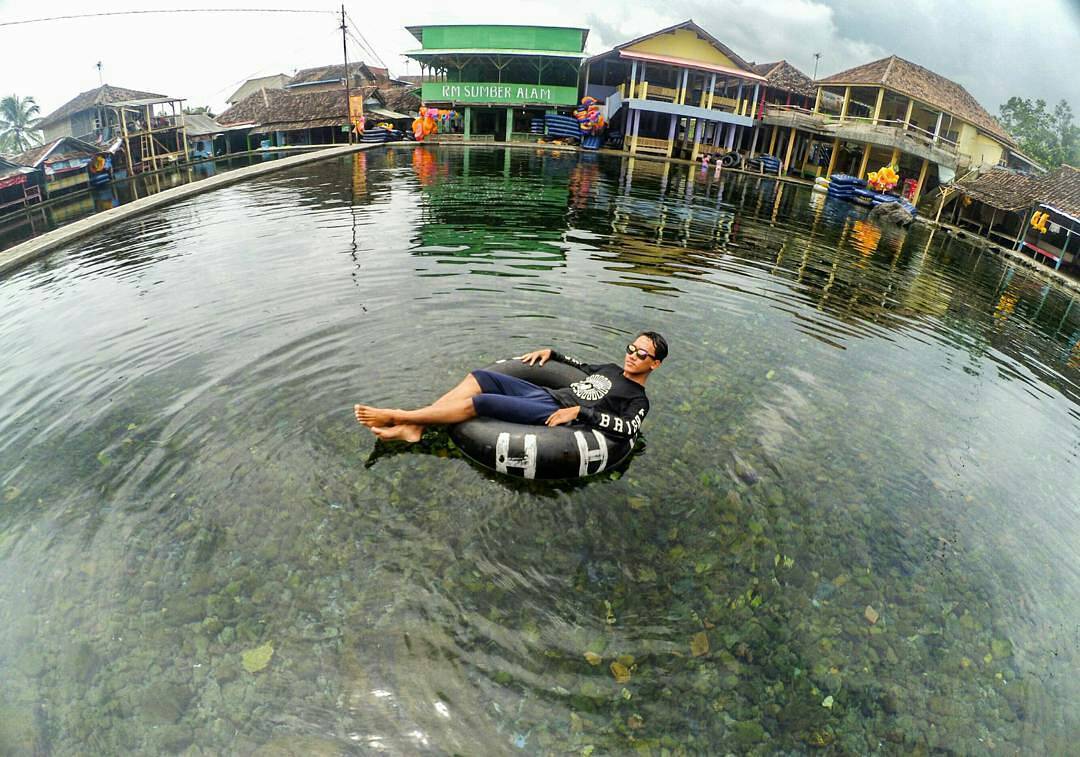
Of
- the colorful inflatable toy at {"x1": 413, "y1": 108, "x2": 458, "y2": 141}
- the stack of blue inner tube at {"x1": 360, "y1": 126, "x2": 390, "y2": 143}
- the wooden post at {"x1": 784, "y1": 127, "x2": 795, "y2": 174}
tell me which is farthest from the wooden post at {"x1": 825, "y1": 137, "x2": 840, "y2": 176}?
the stack of blue inner tube at {"x1": 360, "y1": 126, "x2": 390, "y2": 143}

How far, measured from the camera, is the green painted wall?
4150cm

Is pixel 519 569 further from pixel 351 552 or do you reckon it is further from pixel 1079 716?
Answer: pixel 1079 716

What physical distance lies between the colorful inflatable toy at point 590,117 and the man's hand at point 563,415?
4113cm

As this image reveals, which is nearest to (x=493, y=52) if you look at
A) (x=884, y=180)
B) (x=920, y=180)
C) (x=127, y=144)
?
(x=127, y=144)

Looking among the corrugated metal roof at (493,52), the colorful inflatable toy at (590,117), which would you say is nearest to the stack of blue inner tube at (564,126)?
the colorful inflatable toy at (590,117)

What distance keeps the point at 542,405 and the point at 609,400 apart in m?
0.70

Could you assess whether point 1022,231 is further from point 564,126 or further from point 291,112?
point 291,112

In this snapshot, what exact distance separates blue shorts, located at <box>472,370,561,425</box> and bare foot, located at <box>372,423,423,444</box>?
0.69 m

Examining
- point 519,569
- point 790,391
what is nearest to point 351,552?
point 519,569

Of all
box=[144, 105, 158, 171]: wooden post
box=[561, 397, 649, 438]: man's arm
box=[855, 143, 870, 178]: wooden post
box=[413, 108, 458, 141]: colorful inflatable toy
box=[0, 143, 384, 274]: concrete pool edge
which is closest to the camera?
box=[561, 397, 649, 438]: man's arm

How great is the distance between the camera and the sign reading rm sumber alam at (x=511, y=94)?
43438 mm

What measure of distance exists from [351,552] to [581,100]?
46.9 m

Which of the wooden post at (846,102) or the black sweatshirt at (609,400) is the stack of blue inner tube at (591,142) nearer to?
the wooden post at (846,102)

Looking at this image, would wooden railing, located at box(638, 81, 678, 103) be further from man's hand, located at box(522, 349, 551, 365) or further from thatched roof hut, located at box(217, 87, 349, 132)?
man's hand, located at box(522, 349, 551, 365)
